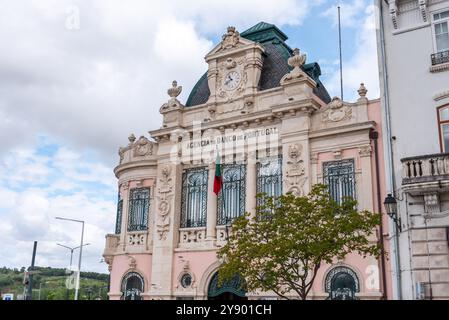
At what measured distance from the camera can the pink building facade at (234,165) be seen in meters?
20.4

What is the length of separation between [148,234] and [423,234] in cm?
1446

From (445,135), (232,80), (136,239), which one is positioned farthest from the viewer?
(136,239)

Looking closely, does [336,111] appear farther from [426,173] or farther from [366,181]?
[426,173]

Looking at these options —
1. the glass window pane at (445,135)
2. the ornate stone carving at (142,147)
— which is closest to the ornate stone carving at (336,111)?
the glass window pane at (445,135)

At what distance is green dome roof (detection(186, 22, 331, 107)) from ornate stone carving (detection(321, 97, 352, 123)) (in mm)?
3243

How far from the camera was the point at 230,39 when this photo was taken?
84.5 ft

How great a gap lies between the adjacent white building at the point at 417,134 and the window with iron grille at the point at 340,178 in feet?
11.8

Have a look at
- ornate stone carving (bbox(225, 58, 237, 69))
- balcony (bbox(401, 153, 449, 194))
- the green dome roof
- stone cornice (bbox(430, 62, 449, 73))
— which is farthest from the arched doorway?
stone cornice (bbox(430, 62, 449, 73))

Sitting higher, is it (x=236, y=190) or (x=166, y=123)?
(x=166, y=123)

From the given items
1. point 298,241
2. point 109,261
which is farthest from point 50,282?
point 298,241

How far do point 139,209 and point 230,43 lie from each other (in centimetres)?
995

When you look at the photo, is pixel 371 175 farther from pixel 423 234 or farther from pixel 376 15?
pixel 376 15

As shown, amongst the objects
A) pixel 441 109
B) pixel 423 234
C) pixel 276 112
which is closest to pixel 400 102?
pixel 441 109
